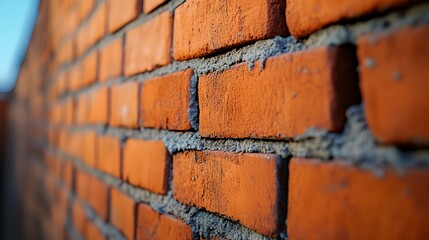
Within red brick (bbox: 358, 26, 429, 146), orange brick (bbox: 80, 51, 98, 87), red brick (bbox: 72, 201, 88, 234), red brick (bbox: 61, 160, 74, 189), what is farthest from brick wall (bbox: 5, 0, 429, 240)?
red brick (bbox: 61, 160, 74, 189)

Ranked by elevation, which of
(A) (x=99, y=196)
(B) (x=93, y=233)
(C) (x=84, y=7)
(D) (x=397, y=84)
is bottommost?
(B) (x=93, y=233)

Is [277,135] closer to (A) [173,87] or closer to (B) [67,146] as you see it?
(A) [173,87]

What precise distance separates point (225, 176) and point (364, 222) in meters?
0.22

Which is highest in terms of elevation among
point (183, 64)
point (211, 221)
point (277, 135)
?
point (183, 64)

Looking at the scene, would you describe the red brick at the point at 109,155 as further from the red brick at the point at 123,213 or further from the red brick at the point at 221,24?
the red brick at the point at 221,24

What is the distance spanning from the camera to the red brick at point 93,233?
1008 mm

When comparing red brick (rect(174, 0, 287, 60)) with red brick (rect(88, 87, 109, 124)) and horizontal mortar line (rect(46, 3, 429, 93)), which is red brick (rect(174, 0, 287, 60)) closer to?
horizontal mortar line (rect(46, 3, 429, 93))

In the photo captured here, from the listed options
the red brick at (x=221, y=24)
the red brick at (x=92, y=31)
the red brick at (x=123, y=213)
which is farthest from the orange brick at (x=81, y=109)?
the red brick at (x=221, y=24)

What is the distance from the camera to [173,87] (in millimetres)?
649

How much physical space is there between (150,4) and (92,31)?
1.51 ft

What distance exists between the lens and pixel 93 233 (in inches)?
42.1

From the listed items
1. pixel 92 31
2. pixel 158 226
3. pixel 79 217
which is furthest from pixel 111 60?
pixel 79 217

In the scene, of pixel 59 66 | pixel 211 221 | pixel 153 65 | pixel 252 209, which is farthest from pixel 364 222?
pixel 59 66

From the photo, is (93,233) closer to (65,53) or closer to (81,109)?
(81,109)
